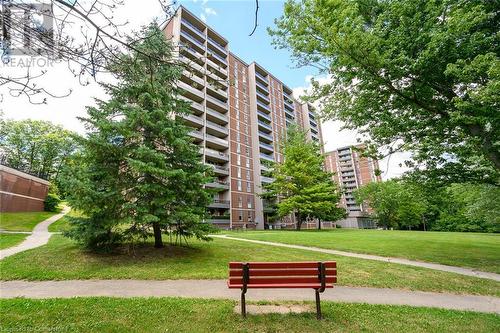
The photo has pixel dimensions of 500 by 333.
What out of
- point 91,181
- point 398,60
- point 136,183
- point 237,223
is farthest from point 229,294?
point 237,223

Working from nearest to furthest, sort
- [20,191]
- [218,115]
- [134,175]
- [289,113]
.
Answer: [134,175] → [20,191] → [218,115] → [289,113]

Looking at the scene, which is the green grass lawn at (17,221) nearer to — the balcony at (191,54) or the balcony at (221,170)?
the balcony at (221,170)

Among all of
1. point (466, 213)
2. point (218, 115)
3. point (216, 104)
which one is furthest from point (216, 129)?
point (466, 213)

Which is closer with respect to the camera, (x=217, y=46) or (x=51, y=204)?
(x=51, y=204)

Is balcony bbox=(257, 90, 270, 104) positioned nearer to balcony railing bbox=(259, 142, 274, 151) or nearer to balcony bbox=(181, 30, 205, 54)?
balcony railing bbox=(259, 142, 274, 151)

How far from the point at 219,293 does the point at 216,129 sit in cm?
3672

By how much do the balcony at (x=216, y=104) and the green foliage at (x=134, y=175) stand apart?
31.7m

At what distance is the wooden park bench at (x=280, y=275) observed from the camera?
464cm

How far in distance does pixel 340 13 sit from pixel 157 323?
364 inches

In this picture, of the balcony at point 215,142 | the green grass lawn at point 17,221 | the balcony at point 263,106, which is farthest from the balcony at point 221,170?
the green grass lawn at point 17,221

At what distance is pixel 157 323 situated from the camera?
13.9 feet

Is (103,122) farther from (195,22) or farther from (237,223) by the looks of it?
(195,22)

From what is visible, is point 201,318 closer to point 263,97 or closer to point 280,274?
point 280,274

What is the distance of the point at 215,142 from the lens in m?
40.5
